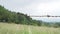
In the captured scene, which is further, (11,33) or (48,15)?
(48,15)

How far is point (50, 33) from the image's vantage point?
4277 millimetres

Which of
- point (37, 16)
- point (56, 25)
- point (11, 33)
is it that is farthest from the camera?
point (37, 16)

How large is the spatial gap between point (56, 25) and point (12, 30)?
1.70 m

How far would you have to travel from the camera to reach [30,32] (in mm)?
4195

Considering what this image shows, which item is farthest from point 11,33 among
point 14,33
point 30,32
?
point 30,32

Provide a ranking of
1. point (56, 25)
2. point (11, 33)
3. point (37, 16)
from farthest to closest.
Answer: point (37, 16), point (56, 25), point (11, 33)

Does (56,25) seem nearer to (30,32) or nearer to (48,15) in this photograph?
(48,15)

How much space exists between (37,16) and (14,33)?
6.40 feet

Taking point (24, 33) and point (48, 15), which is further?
point (48, 15)

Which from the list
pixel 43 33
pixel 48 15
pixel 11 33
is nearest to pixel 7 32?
pixel 11 33

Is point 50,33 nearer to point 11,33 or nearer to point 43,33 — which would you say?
point 43,33

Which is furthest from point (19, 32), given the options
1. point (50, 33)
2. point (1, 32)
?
point (50, 33)

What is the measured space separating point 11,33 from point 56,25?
1.86m

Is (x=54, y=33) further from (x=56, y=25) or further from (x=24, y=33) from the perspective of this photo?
(x=56, y=25)
